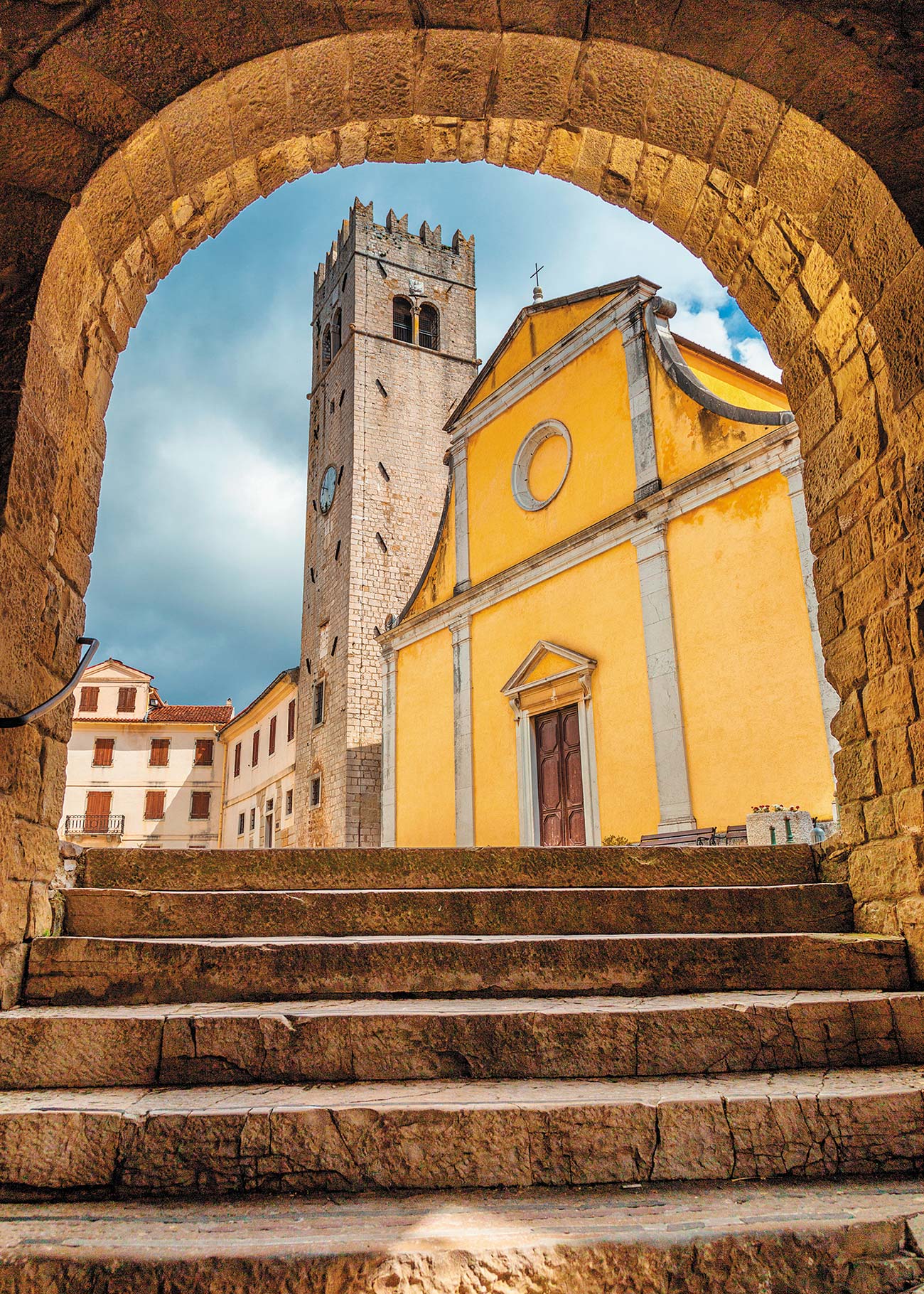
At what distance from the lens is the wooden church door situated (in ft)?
34.8

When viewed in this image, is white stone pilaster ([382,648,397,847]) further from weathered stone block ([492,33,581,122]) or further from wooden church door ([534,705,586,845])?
weathered stone block ([492,33,581,122])

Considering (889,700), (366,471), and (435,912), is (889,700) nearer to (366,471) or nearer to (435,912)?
(435,912)

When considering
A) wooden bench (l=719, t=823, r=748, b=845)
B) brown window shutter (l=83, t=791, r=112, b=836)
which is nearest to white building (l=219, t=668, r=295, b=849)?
brown window shutter (l=83, t=791, r=112, b=836)

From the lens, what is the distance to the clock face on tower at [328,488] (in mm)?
21594

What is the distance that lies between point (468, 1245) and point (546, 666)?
9.92m

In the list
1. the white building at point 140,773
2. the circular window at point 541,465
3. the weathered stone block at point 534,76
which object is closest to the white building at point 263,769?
the white building at point 140,773

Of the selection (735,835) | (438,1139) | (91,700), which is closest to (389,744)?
(735,835)

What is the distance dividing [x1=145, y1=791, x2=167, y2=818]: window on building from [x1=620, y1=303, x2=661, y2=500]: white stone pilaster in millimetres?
26721

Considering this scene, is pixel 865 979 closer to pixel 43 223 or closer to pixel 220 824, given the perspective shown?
pixel 43 223

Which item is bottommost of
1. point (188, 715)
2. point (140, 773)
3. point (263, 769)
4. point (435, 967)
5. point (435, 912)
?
point (435, 967)

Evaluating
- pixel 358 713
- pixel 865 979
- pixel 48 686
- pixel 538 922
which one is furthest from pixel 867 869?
pixel 358 713

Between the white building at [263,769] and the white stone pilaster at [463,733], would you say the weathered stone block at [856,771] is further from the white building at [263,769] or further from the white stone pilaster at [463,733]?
the white building at [263,769]

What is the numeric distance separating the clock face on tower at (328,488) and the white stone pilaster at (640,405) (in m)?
11.8

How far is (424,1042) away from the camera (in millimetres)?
2180
